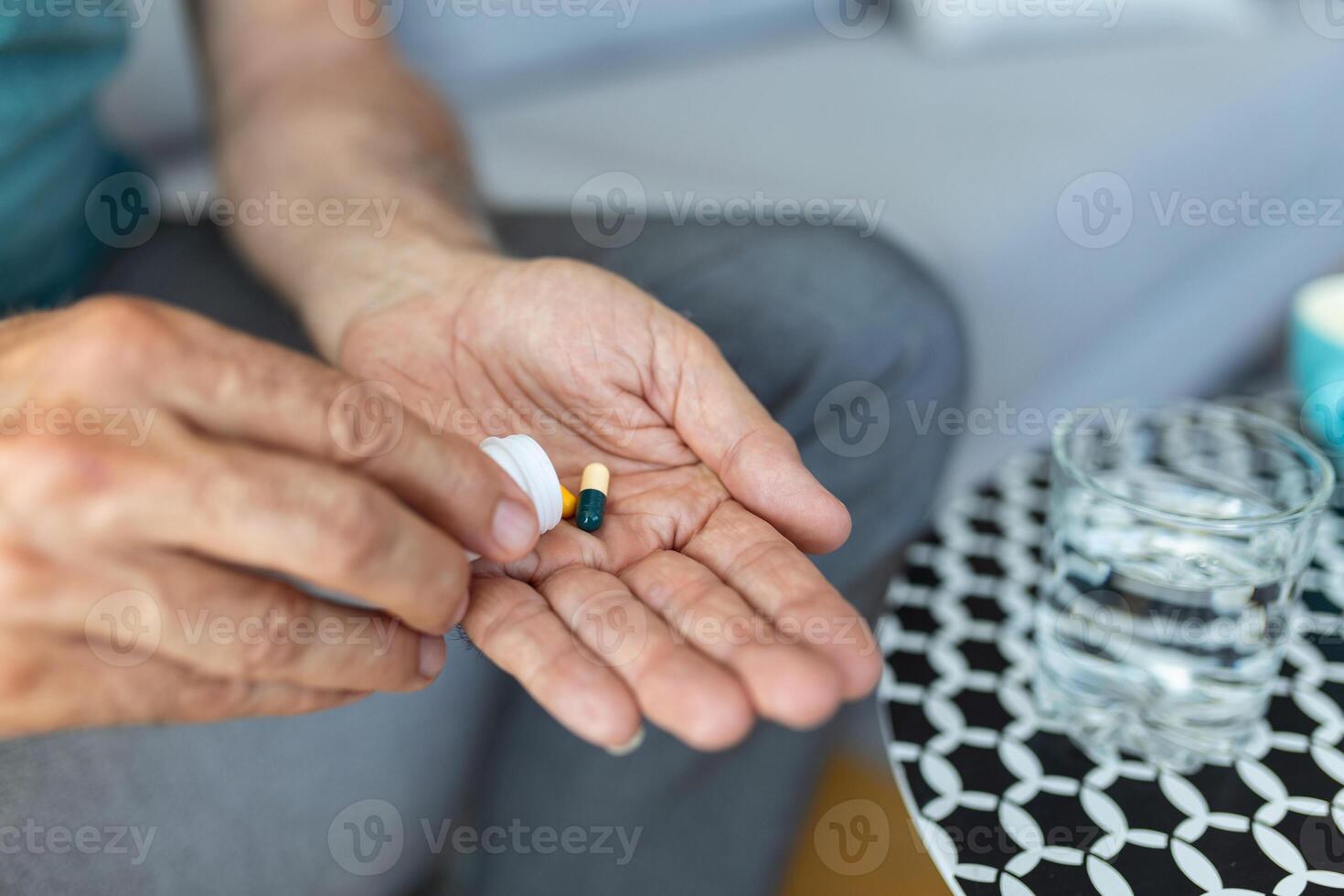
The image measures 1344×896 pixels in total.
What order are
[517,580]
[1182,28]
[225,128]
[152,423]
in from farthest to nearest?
[1182,28] → [225,128] → [517,580] → [152,423]

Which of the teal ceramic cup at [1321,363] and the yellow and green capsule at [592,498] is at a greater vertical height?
the teal ceramic cup at [1321,363]

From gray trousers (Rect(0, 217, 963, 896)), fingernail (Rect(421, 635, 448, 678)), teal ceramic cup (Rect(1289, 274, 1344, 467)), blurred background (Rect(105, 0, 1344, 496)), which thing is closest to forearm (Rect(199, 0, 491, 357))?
gray trousers (Rect(0, 217, 963, 896))

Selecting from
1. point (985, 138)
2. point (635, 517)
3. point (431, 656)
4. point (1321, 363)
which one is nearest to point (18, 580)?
point (431, 656)

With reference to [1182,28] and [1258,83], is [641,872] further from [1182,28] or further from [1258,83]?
[1182,28]

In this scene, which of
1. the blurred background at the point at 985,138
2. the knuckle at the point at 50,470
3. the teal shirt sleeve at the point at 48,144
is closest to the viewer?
the knuckle at the point at 50,470

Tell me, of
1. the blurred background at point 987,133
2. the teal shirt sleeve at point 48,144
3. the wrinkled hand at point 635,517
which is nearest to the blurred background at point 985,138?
the blurred background at point 987,133

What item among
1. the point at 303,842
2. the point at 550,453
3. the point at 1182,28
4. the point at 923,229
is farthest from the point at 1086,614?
the point at 1182,28

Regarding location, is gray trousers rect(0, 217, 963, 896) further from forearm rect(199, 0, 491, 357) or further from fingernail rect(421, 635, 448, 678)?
fingernail rect(421, 635, 448, 678)

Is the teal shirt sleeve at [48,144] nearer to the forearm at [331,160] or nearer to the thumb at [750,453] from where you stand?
the forearm at [331,160]
